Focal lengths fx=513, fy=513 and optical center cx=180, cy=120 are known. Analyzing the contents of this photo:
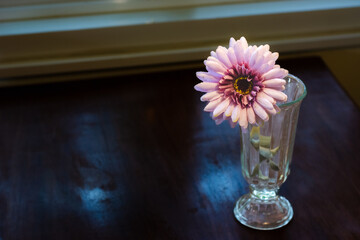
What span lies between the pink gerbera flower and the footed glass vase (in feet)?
0.17

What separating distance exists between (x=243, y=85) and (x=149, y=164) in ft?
1.16

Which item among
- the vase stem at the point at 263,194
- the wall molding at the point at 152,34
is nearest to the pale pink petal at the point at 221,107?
the vase stem at the point at 263,194

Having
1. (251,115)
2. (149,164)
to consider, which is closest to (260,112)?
(251,115)

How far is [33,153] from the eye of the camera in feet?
3.28

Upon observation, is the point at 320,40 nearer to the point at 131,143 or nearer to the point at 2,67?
the point at 131,143

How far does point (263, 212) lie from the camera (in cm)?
82

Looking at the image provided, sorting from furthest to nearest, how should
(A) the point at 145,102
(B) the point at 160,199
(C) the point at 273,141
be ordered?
(A) the point at 145,102 → (B) the point at 160,199 → (C) the point at 273,141

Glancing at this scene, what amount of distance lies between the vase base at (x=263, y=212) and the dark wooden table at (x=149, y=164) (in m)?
0.01

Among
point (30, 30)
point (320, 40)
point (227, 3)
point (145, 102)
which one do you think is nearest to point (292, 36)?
point (320, 40)

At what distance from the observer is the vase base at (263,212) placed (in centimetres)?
81

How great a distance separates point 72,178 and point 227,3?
25.7 inches

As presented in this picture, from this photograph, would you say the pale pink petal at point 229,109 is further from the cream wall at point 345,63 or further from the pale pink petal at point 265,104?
the cream wall at point 345,63

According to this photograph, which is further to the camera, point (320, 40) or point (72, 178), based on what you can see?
point (320, 40)

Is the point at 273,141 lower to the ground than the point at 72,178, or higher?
higher
